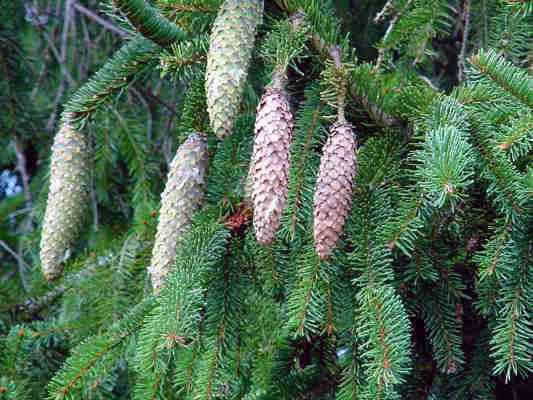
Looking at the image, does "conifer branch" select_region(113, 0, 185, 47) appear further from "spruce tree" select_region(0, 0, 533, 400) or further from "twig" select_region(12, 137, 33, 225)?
"twig" select_region(12, 137, 33, 225)

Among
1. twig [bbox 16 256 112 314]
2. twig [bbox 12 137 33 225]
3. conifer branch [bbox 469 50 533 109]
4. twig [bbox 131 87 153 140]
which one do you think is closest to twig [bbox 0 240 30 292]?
twig [bbox 12 137 33 225]

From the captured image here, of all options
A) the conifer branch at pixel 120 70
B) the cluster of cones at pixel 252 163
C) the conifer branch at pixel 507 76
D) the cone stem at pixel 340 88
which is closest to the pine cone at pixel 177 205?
the cluster of cones at pixel 252 163

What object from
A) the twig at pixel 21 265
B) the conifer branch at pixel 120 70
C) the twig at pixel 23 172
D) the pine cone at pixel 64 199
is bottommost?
the twig at pixel 21 265

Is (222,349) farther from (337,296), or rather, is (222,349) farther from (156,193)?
(156,193)

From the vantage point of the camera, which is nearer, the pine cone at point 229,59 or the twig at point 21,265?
the pine cone at point 229,59

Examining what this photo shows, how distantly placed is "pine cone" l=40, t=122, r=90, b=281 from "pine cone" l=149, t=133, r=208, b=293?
0.84 ft

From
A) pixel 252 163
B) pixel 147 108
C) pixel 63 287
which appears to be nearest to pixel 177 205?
pixel 252 163

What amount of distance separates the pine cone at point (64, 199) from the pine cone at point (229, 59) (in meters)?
0.49

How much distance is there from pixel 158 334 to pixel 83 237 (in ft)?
6.91

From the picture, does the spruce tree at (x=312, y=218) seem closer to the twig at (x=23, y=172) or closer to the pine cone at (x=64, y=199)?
the pine cone at (x=64, y=199)

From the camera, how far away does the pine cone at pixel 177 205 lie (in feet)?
4.75

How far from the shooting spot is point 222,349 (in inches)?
59.6

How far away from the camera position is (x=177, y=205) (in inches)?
58.0

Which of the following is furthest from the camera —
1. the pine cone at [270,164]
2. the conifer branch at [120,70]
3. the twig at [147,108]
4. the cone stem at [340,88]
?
the twig at [147,108]
